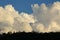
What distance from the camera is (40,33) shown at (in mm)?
87500
